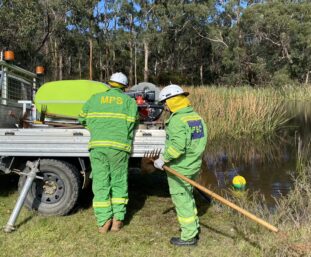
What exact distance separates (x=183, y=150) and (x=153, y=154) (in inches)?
29.3

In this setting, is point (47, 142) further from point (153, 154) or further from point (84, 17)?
point (84, 17)

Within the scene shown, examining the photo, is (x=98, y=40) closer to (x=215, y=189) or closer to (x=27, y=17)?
(x=27, y=17)

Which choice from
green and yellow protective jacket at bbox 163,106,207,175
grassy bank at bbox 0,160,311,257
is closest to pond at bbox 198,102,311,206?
grassy bank at bbox 0,160,311,257

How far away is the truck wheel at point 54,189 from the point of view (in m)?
5.52

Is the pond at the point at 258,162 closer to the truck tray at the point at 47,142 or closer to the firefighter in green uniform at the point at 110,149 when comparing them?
the firefighter in green uniform at the point at 110,149

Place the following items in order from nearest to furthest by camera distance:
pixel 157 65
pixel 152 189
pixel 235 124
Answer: pixel 152 189, pixel 235 124, pixel 157 65

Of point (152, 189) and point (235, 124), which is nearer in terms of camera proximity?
point (152, 189)

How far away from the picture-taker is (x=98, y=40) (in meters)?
51.0

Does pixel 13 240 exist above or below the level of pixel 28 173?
below

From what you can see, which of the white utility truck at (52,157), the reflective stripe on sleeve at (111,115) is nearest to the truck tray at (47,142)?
the white utility truck at (52,157)

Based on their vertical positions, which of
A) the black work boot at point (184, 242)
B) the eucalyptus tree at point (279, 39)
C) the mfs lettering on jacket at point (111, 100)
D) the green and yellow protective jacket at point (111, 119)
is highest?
the eucalyptus tree at point (279, 39)

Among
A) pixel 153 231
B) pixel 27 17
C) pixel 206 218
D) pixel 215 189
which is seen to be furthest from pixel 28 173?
pixel 27 17

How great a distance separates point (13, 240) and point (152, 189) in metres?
3.00

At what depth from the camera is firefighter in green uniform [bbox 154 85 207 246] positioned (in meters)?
4.61
